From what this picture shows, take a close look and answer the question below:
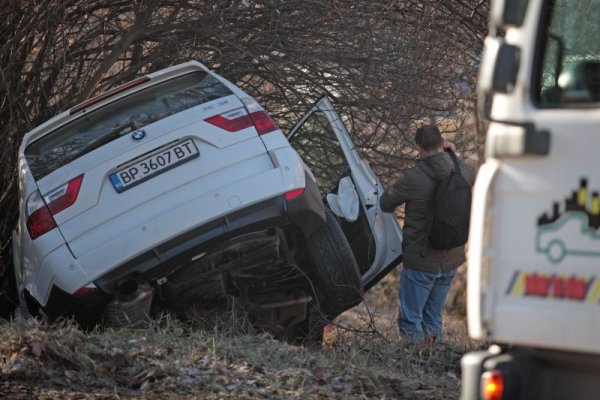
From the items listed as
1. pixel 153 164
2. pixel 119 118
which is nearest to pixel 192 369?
pixel 153 164

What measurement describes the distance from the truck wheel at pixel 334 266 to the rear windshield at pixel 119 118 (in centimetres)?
109

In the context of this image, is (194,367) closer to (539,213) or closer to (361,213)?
(361,213)

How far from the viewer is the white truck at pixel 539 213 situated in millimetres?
4164

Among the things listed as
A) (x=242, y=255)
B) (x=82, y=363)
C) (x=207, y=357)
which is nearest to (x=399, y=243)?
(x=242, y=255)

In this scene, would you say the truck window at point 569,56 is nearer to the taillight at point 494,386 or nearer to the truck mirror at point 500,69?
the truck mirror at point 500,69

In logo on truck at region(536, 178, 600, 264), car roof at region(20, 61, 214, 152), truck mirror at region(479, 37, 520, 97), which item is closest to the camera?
logo on truck at region(536, 178, 600, 264)

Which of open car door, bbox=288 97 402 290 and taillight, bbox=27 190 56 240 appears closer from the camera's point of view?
taillight, bbox=27 190 56 240

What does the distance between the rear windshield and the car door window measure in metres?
1.10

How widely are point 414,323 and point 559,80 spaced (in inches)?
175

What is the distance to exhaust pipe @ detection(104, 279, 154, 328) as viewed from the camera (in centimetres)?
711

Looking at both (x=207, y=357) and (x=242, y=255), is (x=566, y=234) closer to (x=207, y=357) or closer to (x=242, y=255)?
(x=207, y=357)

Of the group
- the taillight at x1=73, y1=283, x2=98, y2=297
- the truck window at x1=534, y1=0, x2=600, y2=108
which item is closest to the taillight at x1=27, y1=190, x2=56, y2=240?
the taillight at x1=73, y1=283, x2=98, y2=297

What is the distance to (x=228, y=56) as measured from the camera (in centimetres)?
1003

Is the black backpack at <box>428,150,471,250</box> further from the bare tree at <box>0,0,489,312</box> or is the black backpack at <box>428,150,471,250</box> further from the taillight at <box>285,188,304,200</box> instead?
the bare tree at <box>0,0,489,312</box>
